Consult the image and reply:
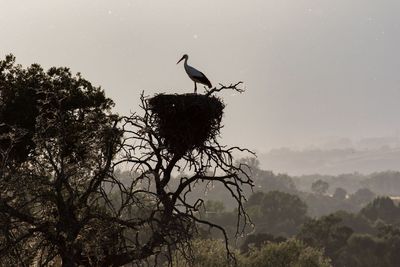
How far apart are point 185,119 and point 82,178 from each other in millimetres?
2873

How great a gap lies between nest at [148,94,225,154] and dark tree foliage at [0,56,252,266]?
226mm

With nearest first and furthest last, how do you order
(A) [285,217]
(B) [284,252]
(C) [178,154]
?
1. (C) [178,154]
2. (B) [284,252]
3. (A) [285,217]

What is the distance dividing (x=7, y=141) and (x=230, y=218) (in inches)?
3161

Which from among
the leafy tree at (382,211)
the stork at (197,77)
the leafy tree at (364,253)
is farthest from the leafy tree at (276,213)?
the stork at (197,77)

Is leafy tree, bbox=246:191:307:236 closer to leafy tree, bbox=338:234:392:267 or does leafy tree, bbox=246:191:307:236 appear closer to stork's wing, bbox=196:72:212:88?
leafy tree, bbox=338:234:392:267

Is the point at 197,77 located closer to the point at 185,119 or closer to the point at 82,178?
the point at 185,119

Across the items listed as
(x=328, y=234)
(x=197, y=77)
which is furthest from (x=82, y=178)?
(x=328, y=234)

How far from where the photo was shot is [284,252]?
4312cm

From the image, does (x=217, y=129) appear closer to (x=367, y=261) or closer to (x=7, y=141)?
(x=7, y=141)

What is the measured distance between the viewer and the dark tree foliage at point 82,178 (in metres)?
11.1

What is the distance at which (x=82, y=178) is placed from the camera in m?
12.3

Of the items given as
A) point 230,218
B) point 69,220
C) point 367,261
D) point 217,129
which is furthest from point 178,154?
point 230,218

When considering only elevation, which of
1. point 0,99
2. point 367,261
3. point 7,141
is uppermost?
point 0,99

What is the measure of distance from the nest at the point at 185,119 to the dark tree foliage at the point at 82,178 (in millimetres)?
226
